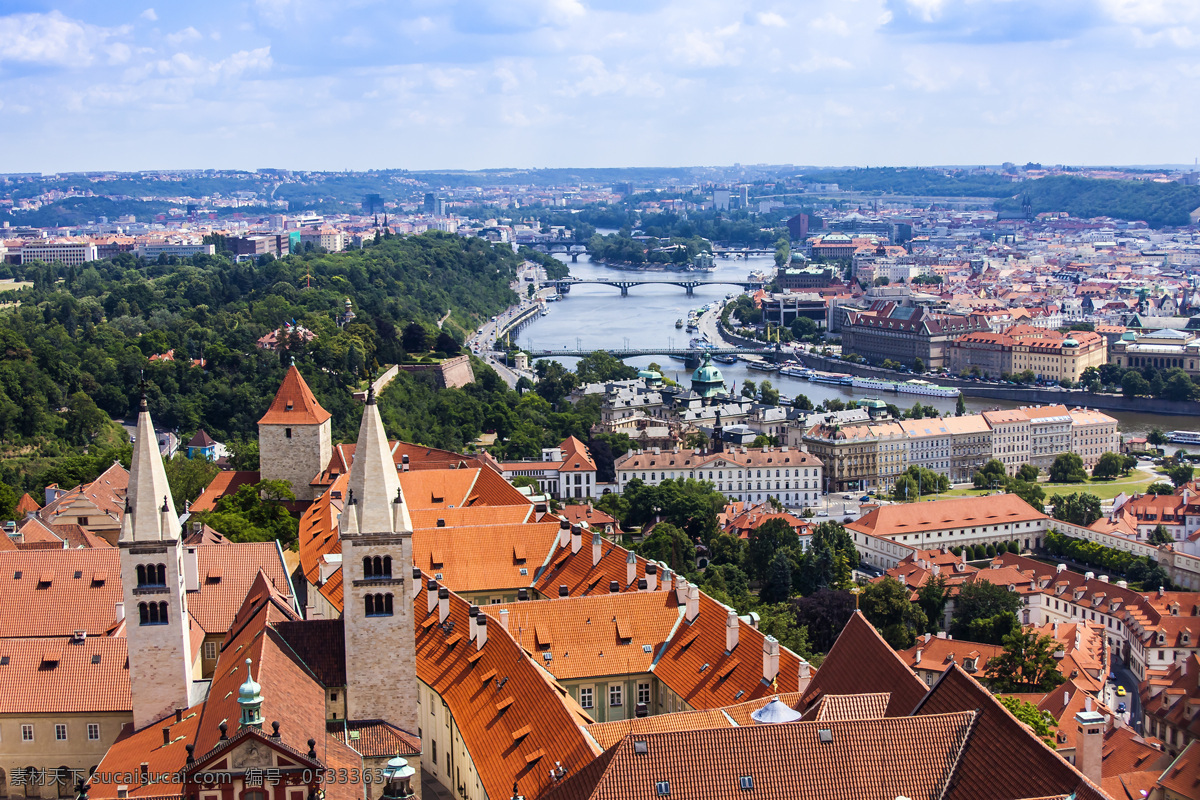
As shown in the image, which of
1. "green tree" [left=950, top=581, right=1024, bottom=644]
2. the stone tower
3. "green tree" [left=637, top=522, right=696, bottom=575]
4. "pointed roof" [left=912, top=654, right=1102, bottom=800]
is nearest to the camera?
"pointed roof" [left=912, top=654, right=1102, bottom=800]

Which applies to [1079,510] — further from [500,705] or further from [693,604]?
[500,705]

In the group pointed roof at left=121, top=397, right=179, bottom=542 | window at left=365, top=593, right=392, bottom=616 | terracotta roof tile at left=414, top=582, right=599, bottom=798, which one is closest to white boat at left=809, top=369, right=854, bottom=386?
terracotta roof tile at left=414, top=582, right=599, bottom=798

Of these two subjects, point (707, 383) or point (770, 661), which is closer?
point (770, 661)

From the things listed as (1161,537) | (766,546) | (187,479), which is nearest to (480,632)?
(187,479)

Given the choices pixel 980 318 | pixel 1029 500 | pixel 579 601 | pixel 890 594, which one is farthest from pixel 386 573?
pixel 980 318

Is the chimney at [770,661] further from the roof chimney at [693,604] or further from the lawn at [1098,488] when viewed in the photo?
the lawn at [1098,488]

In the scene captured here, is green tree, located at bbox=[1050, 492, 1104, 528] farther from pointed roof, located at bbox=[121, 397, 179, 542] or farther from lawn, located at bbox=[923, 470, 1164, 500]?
pointed roof, located at bbox=[121, 397, 179, 542]
